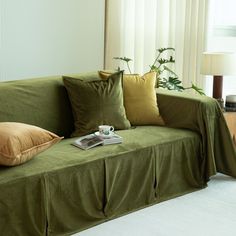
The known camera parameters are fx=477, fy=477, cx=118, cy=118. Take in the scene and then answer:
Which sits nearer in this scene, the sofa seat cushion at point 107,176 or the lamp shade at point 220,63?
the sofa seat cushion at point 107,176

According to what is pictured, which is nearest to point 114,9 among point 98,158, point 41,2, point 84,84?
point 41,2

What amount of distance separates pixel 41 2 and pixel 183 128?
1498mm

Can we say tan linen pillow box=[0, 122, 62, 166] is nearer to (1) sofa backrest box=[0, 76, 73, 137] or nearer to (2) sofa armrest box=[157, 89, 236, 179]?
(1) sofa backrest box=[0, 76, 73, 137]

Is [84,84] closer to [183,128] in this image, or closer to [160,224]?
[183,128]

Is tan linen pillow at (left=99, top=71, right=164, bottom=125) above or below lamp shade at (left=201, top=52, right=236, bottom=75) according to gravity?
below

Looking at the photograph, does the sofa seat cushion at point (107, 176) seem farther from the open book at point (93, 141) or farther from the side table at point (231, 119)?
the side table at point (231, 119)

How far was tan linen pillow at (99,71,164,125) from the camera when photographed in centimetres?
339

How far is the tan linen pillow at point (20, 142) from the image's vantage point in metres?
2.36

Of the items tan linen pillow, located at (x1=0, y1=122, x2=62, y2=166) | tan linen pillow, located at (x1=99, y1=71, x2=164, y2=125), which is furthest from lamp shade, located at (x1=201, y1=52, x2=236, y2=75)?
tan linen pillow, located at (x1=0, y1=122, x2=62, y2=166)

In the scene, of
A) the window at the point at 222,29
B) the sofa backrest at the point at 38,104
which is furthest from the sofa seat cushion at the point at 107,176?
the window at the point at 222,29

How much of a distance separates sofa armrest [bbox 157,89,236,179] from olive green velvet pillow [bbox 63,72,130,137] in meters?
0.43

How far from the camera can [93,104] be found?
3131mm

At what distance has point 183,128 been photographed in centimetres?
337

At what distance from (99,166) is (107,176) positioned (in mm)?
84
